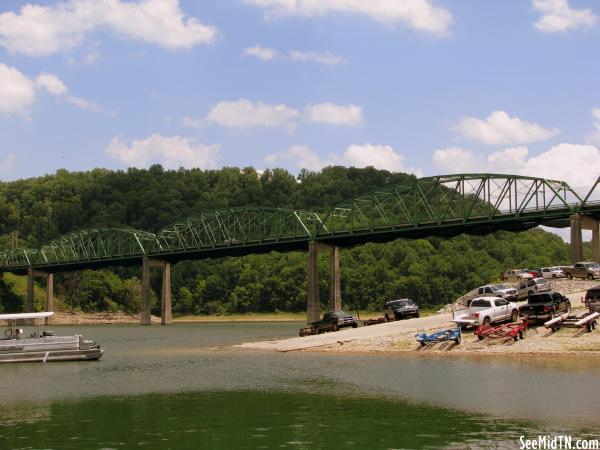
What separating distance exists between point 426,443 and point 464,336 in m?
35.0

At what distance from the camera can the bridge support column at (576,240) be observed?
4781 inches

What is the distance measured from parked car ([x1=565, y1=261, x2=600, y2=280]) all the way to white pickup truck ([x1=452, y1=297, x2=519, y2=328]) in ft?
108

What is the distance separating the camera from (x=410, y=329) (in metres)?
71.7

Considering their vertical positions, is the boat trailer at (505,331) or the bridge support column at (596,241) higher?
the bridge support column at (596,241)

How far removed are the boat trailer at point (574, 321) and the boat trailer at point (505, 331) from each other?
1.89 m

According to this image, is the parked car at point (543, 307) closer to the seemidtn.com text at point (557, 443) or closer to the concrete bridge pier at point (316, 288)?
the seemidtn.com text at point (557, 443)

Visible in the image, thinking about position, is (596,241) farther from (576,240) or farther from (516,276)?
(516,276)

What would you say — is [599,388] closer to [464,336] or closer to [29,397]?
[464,336]

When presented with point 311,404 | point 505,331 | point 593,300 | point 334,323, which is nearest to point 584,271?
point 593,300

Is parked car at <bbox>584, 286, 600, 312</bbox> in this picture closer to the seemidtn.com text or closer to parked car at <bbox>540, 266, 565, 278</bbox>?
parked car at <bbox>540, 266, 565, 278</bbox>

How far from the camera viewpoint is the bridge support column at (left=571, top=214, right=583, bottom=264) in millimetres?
121438

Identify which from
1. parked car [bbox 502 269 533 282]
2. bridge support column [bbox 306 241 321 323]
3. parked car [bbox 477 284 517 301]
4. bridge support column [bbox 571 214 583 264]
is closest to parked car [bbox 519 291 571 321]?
parked car [bbox 477 284 517 301]

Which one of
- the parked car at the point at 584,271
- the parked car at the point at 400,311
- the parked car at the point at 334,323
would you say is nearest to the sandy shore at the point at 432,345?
the parked car at the point at 400,311

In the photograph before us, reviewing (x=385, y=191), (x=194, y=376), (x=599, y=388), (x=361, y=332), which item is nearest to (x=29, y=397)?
(x=194, y=376)
